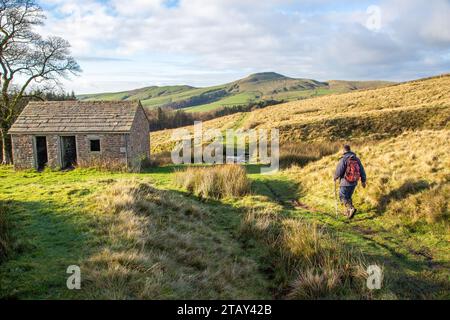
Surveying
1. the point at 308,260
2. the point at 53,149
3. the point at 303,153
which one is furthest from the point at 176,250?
the point at 53,149

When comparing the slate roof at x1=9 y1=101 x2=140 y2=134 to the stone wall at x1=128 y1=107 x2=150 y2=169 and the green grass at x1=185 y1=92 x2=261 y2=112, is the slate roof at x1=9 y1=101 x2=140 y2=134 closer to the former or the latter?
the stone wall at x1=128 y1=107 x2=150 y2=169

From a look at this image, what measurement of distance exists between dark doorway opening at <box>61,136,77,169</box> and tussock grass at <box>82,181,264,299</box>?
14.0m

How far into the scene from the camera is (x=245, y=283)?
651 cm

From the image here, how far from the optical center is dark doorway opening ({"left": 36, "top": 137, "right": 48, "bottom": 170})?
22.5 metres

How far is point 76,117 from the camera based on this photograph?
22.6m

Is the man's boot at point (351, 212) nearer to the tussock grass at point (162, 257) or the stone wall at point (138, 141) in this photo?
the tussock grass at point (162, 257)

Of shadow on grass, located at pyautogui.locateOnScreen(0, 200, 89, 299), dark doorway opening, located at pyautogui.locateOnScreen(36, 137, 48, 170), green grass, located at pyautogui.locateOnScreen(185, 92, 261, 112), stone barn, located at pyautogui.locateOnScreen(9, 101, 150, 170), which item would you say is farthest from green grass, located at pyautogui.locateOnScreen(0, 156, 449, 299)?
green grass, located at pyautogui.locateOnScreen(185, 92, 261, 112)

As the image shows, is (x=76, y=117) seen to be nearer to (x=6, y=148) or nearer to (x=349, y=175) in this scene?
(x=6, y=148)

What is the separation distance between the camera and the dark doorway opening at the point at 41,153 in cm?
2248

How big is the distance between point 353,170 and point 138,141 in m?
17.4

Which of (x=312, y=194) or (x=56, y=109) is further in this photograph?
(x=56, y=109)
